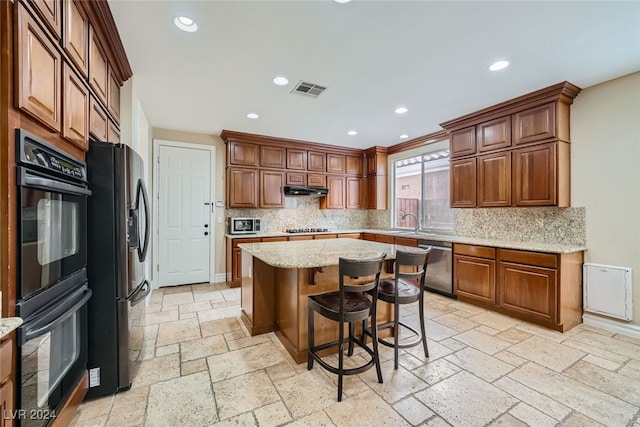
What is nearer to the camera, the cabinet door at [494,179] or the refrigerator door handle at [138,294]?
the refrigerator door handle at [138,294]

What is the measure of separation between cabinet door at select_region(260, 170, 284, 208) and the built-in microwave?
0.34 metres

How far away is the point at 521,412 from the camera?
1748 mm

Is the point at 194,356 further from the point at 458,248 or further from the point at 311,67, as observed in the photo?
the point at 458,248

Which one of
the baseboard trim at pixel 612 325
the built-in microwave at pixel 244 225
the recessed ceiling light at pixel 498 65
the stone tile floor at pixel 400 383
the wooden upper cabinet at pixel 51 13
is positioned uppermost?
the recessed ceiling light at pixel 498 65

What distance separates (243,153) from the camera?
4.92 metres

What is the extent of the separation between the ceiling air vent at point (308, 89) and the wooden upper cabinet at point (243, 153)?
2.01 m

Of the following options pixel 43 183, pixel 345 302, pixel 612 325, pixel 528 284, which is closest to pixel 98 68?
pixel 43 183

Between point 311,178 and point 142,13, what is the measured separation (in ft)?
12.6

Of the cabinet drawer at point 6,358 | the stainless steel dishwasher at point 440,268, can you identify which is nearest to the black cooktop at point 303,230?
the stainless steel dishwasher at point 440,268

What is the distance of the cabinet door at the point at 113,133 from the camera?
2443 mm

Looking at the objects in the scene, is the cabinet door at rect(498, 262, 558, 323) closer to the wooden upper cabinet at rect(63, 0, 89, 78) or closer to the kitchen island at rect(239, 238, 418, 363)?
the kitchen island at rect(239, 238, 418, 363)

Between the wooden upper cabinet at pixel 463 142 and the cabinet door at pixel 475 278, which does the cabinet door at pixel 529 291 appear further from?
the wooden upper cabinet at pixel 463 142

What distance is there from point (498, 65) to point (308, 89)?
193cm

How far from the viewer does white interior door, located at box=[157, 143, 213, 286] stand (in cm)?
459
